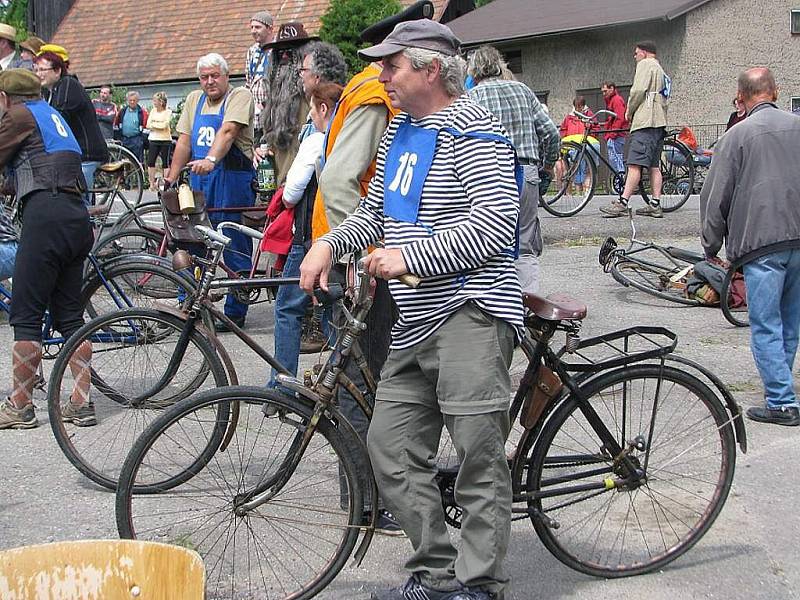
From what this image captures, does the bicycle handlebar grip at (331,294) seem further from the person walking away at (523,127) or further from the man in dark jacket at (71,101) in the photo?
the man in dark jacket at (71,101)

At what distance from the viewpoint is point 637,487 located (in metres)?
4.12

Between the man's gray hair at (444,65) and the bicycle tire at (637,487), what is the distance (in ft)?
3.90

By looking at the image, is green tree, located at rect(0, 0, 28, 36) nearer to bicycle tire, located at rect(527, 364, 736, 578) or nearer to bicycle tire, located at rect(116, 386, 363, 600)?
bicycle tire, located at rect(116, 386, 363, 600)

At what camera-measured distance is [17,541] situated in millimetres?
4488

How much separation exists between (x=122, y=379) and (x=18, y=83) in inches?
62.8

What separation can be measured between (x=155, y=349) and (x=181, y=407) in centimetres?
158

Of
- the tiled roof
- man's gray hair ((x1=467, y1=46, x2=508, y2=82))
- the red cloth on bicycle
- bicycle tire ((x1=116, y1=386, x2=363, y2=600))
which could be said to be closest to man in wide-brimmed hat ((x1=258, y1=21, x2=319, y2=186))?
man's gray hair ((x1=467, y1=46, x2=508, y2=82))

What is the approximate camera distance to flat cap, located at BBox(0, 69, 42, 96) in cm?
554

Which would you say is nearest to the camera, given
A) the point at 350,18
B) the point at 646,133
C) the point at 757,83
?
the point at 757,83

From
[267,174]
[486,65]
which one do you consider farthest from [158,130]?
[486,65]

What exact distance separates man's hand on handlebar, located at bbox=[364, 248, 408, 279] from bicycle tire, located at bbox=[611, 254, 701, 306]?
19.9 feet

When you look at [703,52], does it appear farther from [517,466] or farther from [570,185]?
[517,466]

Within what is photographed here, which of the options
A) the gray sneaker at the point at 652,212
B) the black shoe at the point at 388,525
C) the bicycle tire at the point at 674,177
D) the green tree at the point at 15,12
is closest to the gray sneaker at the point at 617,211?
the gray sneaker at the point at 652,212

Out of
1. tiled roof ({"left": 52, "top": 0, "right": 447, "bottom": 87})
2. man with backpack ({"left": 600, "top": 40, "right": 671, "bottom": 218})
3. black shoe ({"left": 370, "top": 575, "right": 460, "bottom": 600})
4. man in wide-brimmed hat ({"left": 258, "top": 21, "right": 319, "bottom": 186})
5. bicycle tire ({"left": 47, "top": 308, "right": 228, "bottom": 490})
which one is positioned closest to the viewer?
black shoe ({"left": 370, "top": 575, "right": 460, "bottom": 600})
